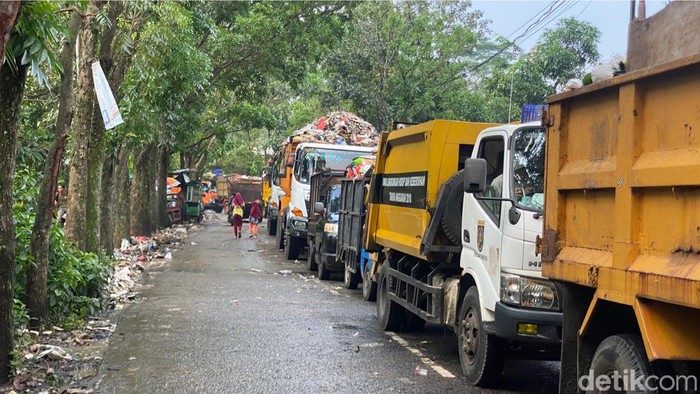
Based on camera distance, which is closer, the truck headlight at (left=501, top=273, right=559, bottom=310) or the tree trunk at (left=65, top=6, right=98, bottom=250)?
the truck headlight at (left=501, top=273, right=559, bottom=310)

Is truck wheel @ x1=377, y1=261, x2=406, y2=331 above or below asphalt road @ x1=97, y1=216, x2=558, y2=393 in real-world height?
above

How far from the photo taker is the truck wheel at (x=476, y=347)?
21.6 feet

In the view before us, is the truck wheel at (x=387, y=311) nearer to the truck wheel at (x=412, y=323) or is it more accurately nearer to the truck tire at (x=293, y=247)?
the truck wheel at (x=412, y=323)

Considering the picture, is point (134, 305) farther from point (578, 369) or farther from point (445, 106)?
point (445, 106)

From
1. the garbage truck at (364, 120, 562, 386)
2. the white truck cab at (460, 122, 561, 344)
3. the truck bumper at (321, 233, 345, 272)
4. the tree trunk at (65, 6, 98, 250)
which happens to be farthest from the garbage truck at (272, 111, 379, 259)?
the white truck cab at (460, 122, 561, 344)

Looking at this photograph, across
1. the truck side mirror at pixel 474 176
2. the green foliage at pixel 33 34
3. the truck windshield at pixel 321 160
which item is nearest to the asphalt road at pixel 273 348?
the truck side mirror at pixel 474 176

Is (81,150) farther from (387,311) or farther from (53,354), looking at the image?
(387,311)

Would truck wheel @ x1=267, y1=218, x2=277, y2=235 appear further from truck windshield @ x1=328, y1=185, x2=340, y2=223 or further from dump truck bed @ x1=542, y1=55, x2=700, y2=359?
dump truck bed @ x1=542, y1=55, x2=700, y2=359

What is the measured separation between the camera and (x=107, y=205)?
16.7 metres

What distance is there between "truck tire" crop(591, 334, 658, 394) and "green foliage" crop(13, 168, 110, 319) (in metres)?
6.75

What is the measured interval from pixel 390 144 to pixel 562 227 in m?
5.30

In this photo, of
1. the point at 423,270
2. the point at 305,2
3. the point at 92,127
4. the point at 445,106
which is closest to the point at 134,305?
the point at 92,127

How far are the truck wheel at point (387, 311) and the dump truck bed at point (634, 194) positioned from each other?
4754mm

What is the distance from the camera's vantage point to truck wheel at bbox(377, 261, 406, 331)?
9.67 metres
